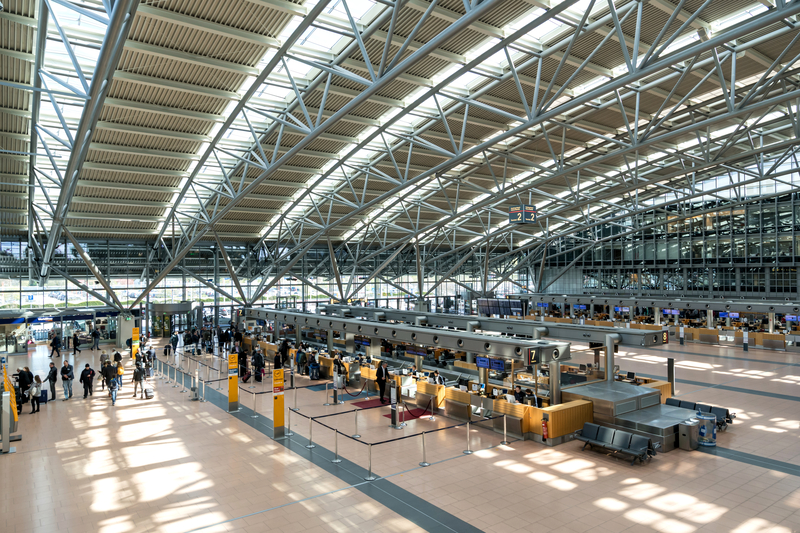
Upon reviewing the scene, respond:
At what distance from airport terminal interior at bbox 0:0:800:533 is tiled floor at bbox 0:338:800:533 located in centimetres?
7

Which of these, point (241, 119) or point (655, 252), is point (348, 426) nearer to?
point (241, 119)

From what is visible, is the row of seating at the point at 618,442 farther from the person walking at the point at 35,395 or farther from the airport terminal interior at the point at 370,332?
the person walking at the point at 35,395

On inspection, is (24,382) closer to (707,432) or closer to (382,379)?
(382,379)

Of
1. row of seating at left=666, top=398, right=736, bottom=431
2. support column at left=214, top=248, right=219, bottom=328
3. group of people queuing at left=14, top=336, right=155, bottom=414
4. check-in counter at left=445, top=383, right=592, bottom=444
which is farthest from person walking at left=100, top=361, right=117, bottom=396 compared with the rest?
support column at left=214, top=248, right=219, bottom=328

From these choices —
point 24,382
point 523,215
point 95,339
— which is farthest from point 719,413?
point 95,339

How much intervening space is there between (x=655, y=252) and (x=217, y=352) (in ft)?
122

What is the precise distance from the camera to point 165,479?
417 inches

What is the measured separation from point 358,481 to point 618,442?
6050mm

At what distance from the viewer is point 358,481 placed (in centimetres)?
1041

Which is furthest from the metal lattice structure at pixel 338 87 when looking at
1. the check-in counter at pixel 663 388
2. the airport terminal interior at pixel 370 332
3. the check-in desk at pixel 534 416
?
the check-in counter at pixel 663 388

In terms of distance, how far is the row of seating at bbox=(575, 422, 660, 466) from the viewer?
11289mm

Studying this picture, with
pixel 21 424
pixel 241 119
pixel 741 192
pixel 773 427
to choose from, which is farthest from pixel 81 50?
pixel 741 192

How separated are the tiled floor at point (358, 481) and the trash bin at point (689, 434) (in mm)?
279

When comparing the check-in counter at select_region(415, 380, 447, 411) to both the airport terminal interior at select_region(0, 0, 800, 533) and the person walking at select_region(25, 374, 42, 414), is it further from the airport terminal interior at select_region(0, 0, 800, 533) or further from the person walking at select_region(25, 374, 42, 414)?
the person walking at select_region(25, 374, 42, 414)
